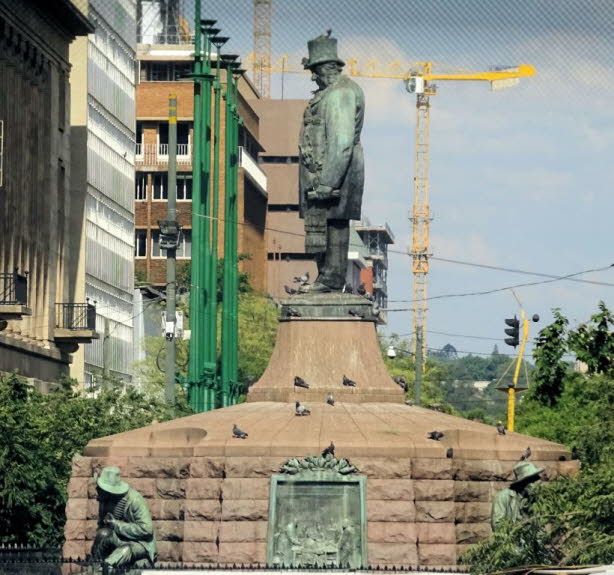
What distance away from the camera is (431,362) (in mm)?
131125

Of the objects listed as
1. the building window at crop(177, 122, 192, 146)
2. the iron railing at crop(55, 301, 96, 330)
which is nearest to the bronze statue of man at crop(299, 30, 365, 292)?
the iron railing at crop(55, 301, 96, 330)

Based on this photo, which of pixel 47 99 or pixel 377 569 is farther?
pixel 47 99

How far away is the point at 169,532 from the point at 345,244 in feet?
26.1

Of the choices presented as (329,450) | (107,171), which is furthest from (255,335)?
(329,450)

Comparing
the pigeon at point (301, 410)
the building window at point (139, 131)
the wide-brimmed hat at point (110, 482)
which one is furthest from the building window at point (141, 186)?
the wide-brimmed hat at point (110, 482)

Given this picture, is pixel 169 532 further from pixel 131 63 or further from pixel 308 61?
pixel 131 63

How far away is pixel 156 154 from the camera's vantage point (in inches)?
5827

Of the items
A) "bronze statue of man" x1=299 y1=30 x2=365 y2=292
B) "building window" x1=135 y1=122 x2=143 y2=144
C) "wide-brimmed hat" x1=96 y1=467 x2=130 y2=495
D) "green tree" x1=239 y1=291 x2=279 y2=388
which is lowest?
"wide-brimmed hat" x1=96 y1=467 x2=130 y2=495

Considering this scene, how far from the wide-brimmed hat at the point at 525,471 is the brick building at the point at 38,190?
114 ft

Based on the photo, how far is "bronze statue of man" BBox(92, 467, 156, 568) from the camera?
3547 centimetres

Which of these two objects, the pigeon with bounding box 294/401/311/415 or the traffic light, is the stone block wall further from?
the traffic light

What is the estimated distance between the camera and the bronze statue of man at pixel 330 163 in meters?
44.2

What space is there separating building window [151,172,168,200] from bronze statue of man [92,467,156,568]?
376 ft

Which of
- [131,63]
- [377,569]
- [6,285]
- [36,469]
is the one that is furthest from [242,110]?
[377,569]
